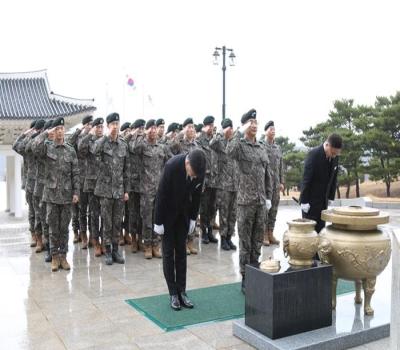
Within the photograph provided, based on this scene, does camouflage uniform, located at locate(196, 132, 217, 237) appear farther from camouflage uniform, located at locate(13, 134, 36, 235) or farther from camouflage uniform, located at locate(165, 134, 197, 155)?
camouflage uniform, located at locate(13, 134, 36, 235)

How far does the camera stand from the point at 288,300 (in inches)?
139

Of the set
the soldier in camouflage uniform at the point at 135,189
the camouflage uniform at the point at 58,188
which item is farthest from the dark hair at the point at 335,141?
the camouflage uniform at the point at 58,188

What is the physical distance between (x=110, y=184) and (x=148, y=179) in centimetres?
58

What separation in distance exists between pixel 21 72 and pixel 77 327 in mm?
12019

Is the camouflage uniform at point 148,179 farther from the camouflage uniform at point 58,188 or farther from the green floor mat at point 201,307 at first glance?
the green floor mat at point 201,307

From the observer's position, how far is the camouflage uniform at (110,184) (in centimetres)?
628

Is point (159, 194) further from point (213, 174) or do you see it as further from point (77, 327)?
point (213, 174)

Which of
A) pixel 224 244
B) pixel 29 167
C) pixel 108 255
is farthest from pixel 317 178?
pixel 29 167

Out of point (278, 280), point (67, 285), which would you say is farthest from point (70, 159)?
point (278, 280)

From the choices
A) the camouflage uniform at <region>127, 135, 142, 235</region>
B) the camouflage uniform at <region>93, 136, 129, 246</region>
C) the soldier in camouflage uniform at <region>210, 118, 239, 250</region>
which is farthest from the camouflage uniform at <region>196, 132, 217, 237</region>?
the camouflage uniform at <region>93, 136, 129, 246</region>

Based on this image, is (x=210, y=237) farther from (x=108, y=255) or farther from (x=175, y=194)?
(x=175, y=194)

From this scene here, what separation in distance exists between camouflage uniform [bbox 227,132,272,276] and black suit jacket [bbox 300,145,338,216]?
46cm

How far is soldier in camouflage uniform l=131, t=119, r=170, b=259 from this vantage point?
6590 millimetres

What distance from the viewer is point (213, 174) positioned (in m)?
7.61
